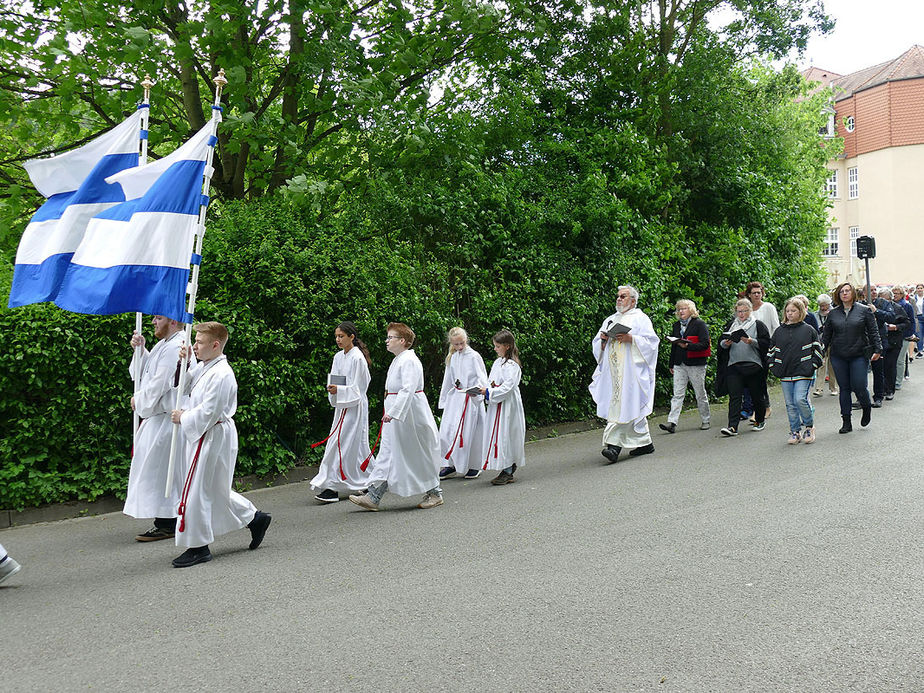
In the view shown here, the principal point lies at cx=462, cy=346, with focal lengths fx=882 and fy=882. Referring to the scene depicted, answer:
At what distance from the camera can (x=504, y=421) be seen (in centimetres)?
997

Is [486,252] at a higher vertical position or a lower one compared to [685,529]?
higher

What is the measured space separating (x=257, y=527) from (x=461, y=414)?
4.17m

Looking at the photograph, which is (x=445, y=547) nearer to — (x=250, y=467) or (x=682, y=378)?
(x=250, y=467)

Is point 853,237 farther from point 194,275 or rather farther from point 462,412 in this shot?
point 194,275

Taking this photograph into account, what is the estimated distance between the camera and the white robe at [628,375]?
11.0 meters

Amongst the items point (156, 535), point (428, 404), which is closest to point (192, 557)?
point (156, 535)

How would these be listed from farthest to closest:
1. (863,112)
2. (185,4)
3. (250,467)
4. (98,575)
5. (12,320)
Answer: (863,112) < (185,4) < (250,467) < (12,320) < (98,575)

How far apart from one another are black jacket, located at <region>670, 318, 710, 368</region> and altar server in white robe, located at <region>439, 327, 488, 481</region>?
4253 mm

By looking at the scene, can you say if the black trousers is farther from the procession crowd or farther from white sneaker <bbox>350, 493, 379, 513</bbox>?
white sneaker <bbox>350, 493, 379, 513</bbox>

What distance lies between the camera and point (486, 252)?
14.1 m

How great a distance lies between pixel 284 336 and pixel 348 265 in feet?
4.65

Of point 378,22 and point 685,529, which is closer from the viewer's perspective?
point 685,529

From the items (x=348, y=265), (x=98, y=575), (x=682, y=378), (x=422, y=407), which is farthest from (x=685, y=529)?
(x=682, y=378)

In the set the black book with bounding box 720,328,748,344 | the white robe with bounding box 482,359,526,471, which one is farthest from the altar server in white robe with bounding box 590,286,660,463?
the black book with bounding box 720,328,748,344
